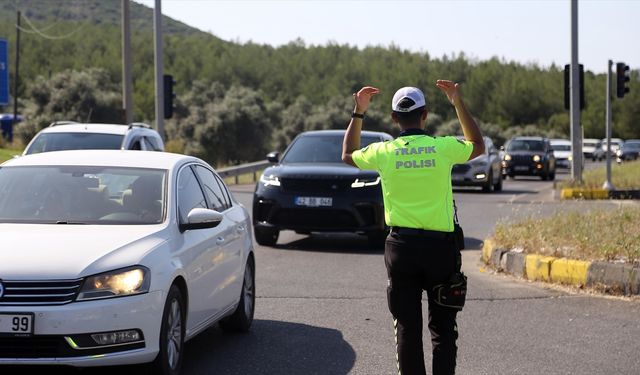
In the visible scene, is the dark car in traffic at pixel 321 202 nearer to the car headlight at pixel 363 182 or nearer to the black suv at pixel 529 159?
the car headlight at pixel 363 182

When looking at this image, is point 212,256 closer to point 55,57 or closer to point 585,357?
point 585,357

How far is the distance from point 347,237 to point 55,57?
110 meters

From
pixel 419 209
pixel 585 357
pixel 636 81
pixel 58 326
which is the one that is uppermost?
pixel 636 81

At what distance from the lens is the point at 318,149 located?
53.5 ft

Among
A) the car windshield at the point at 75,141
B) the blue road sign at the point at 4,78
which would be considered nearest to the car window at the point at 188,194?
the car windshield at the point at 75,141

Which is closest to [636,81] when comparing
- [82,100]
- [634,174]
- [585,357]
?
[82,100]

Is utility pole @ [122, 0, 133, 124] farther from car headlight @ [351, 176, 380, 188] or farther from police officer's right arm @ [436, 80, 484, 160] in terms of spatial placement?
police officer's right arm @ [436, 80, 484, 160]

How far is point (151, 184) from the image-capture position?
784cm

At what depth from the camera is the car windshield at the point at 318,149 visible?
16138mm

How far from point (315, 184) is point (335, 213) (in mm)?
479

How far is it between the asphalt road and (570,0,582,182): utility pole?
16002 millimetres

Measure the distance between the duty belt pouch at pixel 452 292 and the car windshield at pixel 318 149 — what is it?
9914mm

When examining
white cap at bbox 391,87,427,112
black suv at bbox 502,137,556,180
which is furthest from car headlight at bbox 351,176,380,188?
black suv at bbox 502,137,556,180

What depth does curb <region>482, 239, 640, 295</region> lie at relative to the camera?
10.7 meters
